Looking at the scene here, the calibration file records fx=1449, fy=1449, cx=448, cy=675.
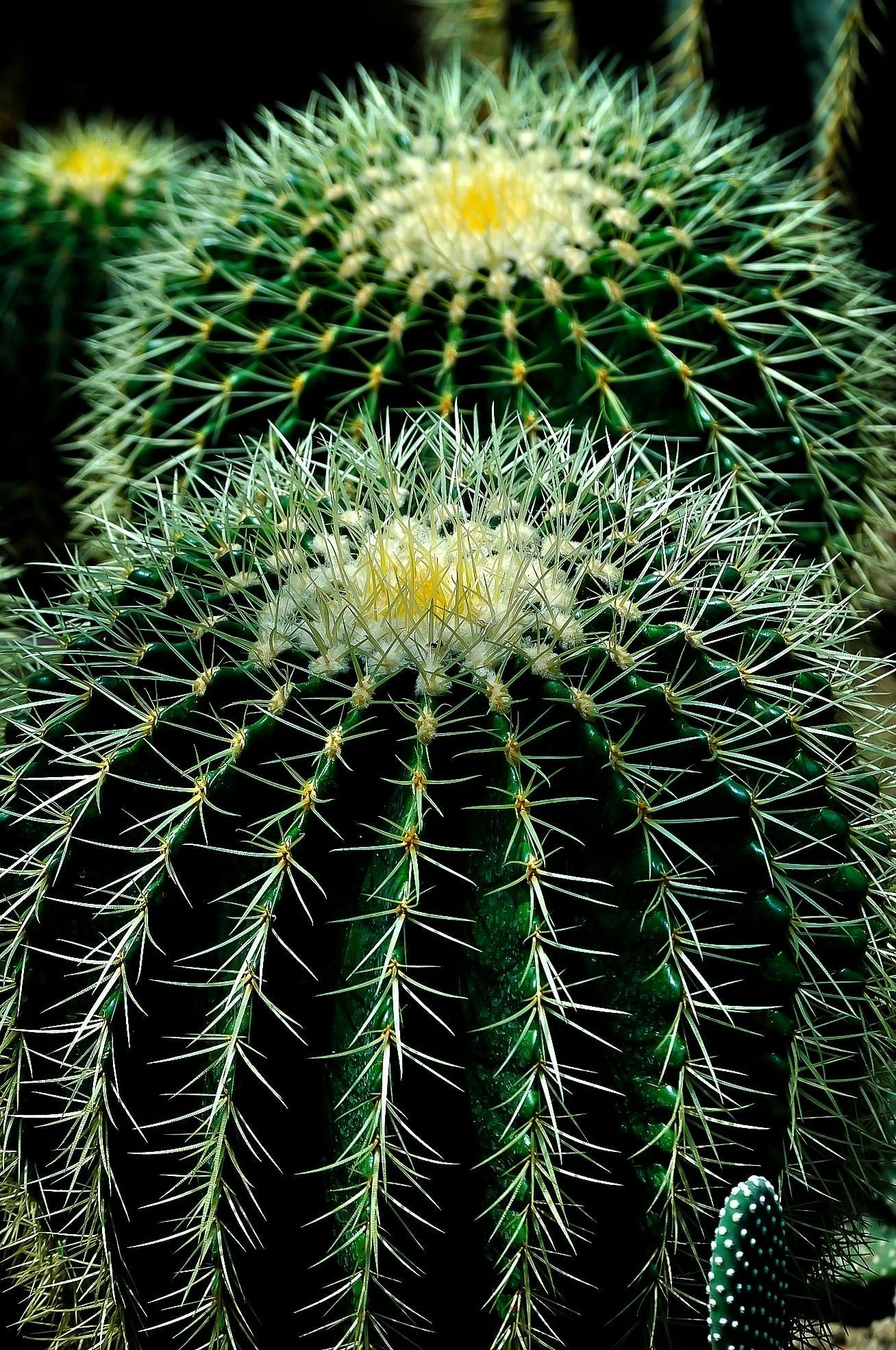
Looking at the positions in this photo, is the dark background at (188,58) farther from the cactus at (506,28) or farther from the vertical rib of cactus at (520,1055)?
the vertical rib of cactus at (520,1055)

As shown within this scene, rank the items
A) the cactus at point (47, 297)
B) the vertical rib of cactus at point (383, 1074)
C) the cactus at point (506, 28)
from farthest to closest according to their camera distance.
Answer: the cactus at point (506, 28) < the cactus at point (47, 297) < the vertical rib of cactus at point (383, 1074)

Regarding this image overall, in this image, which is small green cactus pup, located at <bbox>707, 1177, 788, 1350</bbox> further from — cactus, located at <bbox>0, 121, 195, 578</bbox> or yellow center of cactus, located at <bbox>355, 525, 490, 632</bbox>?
cactus, located at <bbox>0, 121, 195, 578</bbox>

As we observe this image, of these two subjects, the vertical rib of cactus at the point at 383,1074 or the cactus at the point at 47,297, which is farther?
the cactus at the point at 47,297

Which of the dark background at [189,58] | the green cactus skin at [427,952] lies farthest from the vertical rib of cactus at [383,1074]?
the dark background at [189,58]

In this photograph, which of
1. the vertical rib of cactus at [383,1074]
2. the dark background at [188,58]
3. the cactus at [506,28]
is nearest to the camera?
the vertical rib of cactus at [383,1074]

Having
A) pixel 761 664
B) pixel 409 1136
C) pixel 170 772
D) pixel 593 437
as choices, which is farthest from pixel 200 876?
pixel 593 437

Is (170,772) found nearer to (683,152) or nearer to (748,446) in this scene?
(748,446)

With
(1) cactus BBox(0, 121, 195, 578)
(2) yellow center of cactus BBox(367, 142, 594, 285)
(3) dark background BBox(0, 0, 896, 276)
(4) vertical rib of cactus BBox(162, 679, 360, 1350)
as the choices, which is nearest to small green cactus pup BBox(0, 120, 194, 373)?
(1) cactus BBox(0, 121, 195, 578)
